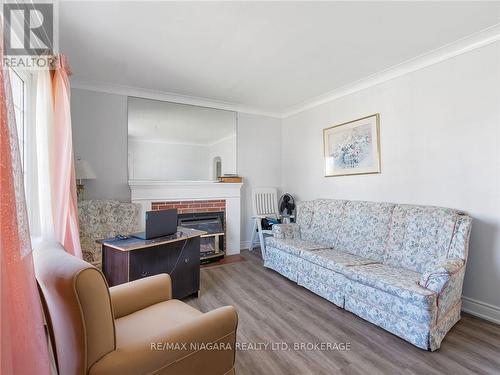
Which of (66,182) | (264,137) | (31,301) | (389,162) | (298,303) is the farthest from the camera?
(264,137)

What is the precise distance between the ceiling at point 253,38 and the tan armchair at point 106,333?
6.14 feet

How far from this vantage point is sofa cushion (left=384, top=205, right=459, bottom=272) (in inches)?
91.4

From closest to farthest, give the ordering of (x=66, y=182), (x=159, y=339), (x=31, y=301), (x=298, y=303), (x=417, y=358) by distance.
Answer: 1. (x=31, y=301)
2. (x=159, y=339)
3. (x=417, y=358)
4. (x=66, y=182)
5. (x=298, y=303)

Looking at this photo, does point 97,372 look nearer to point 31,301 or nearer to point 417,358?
point 31,301

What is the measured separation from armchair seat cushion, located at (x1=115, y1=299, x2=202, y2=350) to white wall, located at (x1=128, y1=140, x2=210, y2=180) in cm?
250

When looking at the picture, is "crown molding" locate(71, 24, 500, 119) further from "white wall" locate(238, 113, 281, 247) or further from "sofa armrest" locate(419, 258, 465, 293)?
"sofa armrest" locate(419, 258, 465, 293)

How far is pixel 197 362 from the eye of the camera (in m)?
1.23

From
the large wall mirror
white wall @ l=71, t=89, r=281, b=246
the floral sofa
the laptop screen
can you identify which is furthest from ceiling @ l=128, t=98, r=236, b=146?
the floral sofa

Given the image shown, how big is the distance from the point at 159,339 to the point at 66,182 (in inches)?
67.6

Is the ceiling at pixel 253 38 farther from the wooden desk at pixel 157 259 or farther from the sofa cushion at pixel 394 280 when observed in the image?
the sofa cushion at pixel 394 280

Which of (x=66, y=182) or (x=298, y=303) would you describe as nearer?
(x=66, y=182)

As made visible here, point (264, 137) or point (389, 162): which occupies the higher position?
point (264, 137)

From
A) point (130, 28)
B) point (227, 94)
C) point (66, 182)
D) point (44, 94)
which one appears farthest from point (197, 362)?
point (227, 94)

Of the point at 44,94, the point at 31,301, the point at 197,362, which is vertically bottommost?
the point at 197,362
